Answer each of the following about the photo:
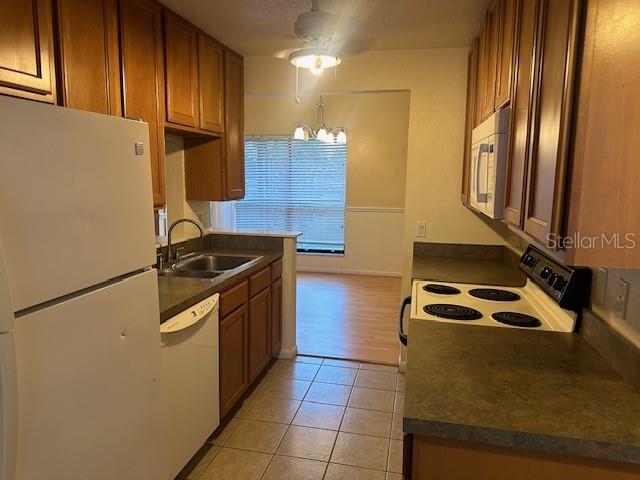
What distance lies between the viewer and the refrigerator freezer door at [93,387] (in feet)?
3.83

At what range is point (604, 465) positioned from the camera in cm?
101

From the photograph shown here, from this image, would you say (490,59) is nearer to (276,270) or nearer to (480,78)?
(480,78)

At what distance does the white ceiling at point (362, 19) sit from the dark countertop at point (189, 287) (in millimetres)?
1445

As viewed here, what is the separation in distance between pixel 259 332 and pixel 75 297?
188cm

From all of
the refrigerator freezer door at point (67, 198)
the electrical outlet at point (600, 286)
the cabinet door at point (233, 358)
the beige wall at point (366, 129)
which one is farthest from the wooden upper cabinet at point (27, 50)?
the beige wall at point (366, 129)

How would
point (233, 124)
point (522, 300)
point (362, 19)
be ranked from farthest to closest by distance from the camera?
1. point (233, 124)
2. point (362, 19)
3. point (522, 300)

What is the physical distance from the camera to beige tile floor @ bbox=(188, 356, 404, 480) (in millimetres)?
2256

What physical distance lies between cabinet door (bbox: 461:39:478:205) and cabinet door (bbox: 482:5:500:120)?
410 mm

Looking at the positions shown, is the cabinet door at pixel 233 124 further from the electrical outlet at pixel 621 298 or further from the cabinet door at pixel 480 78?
the electrical outlet at pixel 621 298

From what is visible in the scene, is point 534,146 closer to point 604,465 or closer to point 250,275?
point 604,465

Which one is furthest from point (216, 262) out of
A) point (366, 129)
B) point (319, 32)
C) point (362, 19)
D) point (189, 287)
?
point (366, 129)

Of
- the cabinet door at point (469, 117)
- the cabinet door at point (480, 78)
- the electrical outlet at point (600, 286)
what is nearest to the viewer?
the electrical outlet at point (600, 286)

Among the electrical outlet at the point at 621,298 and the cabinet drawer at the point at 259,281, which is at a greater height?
the electrical outlet at the point at 621,298

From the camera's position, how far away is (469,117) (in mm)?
2889
